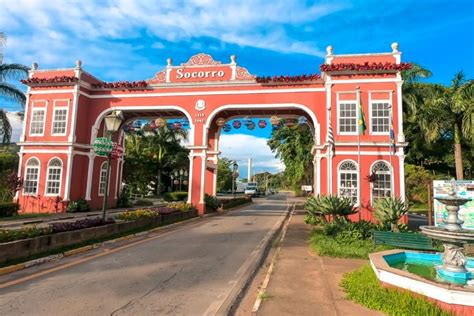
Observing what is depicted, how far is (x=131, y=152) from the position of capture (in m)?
41.8

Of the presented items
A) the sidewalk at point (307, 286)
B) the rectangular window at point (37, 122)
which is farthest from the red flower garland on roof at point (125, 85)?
the sidewalk at point (307, 286)

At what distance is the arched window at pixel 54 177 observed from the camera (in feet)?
68.1

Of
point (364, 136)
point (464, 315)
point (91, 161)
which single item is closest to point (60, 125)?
point (91, 161)

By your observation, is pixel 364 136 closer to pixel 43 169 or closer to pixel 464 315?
pixel 464 315

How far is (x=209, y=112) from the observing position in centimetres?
2034

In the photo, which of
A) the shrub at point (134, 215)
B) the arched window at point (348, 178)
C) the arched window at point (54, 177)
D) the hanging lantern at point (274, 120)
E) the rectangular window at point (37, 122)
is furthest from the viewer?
the rectangular window at point (37, 122)

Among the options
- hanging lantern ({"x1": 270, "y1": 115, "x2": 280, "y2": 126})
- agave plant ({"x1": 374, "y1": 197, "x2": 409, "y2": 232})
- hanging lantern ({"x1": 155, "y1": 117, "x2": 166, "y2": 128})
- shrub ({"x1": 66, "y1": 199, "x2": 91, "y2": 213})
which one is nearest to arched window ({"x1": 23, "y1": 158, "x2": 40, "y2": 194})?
shrub ({"x1": 66, "y1": 199, "x2": 91, "y2": 213})

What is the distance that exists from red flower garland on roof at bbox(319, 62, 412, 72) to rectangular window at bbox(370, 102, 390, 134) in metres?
1.84

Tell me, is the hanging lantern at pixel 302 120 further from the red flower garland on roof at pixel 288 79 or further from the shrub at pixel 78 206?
the shrub at pixel 78 206

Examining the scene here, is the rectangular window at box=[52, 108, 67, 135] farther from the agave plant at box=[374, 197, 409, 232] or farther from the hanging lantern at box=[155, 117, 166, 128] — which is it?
the agave plant at box=[374, 197, 409, 232]

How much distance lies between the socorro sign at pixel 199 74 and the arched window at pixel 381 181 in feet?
34.2

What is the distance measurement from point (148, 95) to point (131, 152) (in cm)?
2246

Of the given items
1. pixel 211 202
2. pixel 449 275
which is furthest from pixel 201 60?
pixel 449 275

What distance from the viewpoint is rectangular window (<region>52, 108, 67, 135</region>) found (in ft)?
69.1
